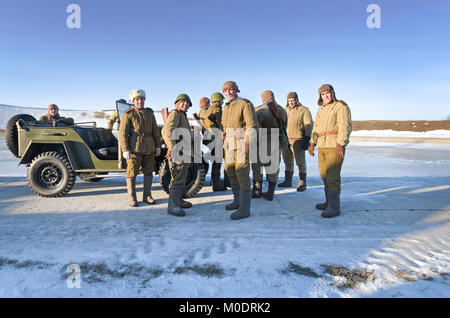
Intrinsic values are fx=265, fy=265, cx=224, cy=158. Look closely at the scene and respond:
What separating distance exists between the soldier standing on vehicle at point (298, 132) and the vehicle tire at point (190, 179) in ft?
6.28

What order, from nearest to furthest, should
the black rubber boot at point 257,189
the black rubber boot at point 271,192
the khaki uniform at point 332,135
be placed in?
the khaki uniform at point 332,135 → the black rubber boot at point 271,192 → the black rubber boot at point 257,189

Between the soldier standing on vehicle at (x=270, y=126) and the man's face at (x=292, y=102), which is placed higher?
the man's face at (x=292, y=102)

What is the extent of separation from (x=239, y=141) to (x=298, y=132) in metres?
2.46

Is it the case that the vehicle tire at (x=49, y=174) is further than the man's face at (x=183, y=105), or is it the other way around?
the vehicle tire at (x=49, y=174)

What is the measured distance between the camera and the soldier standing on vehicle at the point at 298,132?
552 cm

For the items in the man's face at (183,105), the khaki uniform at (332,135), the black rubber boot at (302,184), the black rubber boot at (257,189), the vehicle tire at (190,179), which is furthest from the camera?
the black rubber boot at (302,184)

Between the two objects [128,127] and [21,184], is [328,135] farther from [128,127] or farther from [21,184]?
[21,184]

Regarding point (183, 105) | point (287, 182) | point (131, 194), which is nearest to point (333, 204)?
point (287, 182)

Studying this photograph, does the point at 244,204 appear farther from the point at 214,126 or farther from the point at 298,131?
the point at 298,131

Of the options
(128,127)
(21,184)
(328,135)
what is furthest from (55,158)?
(328,135)

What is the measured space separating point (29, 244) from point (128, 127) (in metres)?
2.01

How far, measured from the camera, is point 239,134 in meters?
3.60

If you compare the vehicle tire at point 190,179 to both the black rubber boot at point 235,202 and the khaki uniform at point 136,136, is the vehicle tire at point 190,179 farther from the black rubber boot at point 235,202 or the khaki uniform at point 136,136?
the black rubber boot at point 235,202

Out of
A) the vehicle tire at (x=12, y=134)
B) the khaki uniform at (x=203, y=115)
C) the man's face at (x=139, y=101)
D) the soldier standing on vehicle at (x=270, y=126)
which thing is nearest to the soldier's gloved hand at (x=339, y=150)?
the soldier standing on vehicle at (x=270, y=126)
